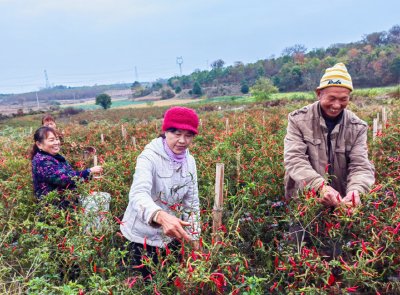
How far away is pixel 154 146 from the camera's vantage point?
169cm

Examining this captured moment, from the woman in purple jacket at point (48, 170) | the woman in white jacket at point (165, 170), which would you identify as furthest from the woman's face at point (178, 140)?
the woman in purple jacket at point (48, 170)

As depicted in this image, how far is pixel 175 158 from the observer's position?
68.0 inches

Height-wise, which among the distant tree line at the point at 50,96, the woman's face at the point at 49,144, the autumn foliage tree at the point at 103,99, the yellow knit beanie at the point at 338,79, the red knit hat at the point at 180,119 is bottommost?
the woman's face at the point at 49,144

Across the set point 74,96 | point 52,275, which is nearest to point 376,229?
point 52,275

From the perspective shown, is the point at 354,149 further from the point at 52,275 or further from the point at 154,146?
the point at 52,275

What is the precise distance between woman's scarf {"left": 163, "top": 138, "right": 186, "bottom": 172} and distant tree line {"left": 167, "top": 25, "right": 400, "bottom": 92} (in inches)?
1641

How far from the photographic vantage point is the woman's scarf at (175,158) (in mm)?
1711

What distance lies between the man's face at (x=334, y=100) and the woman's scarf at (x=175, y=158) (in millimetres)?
1039

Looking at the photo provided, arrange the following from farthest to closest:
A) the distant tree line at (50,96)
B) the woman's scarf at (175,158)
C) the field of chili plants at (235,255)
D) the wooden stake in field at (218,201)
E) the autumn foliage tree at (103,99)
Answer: the distant tree line at (50,96) → the autumn foliage tree at (103,99) → the woman's scarf at (175,158) → the wooden stake in field at (218,201) → the field of chili plants at (235,255)

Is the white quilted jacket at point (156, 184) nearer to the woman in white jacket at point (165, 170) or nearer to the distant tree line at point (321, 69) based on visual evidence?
the woman in white jacket at point (165, 170)

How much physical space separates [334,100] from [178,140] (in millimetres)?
1087

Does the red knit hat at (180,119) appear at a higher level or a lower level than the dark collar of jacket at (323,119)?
higher

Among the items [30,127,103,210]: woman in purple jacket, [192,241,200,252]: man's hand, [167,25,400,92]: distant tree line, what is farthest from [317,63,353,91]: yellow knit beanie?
[167,25,400,92]: distant tree line

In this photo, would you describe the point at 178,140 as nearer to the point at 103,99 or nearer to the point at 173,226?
the point at 173,226
